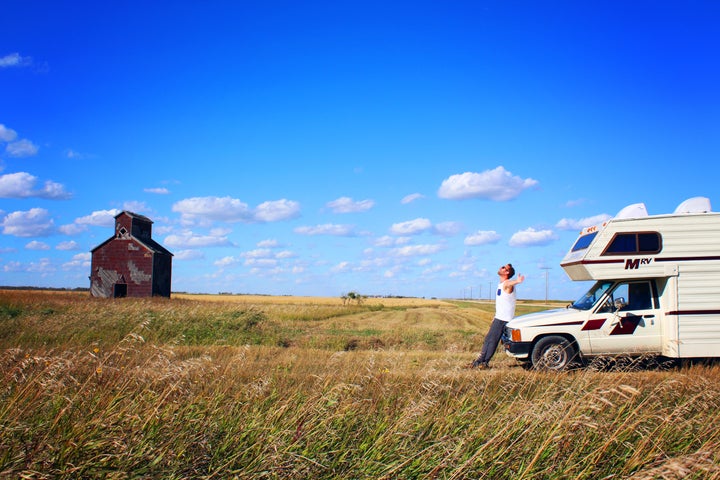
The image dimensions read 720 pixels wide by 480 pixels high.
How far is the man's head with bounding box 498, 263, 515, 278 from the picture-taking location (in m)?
11.9

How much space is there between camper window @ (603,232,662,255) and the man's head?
2.03 meters

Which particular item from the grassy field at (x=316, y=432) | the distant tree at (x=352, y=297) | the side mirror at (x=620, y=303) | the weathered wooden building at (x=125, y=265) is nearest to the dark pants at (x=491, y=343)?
the side mirror at (x=620, y=303)

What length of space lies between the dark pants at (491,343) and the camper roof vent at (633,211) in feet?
12.5

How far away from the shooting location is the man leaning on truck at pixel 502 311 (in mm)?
11508

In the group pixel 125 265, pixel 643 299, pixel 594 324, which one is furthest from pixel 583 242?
pixel 125 265

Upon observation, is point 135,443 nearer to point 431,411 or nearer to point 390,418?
point 390,418

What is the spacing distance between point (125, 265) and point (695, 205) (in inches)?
1587

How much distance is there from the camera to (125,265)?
140ft

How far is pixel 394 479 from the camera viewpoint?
4359 mm

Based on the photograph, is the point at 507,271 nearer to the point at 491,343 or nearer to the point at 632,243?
the point at 491,343

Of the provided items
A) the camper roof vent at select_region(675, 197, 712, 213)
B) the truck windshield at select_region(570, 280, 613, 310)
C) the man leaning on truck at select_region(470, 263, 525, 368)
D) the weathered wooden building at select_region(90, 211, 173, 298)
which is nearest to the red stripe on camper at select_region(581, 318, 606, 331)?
the truck windshield at select_region(570, 280, 613, 310)

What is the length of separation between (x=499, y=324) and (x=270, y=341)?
26.6 ft

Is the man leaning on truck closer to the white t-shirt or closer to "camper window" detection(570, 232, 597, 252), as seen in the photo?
the white t-shirt

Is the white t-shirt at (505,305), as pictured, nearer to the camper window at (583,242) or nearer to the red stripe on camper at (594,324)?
the red stripe on camper at (594,324)
